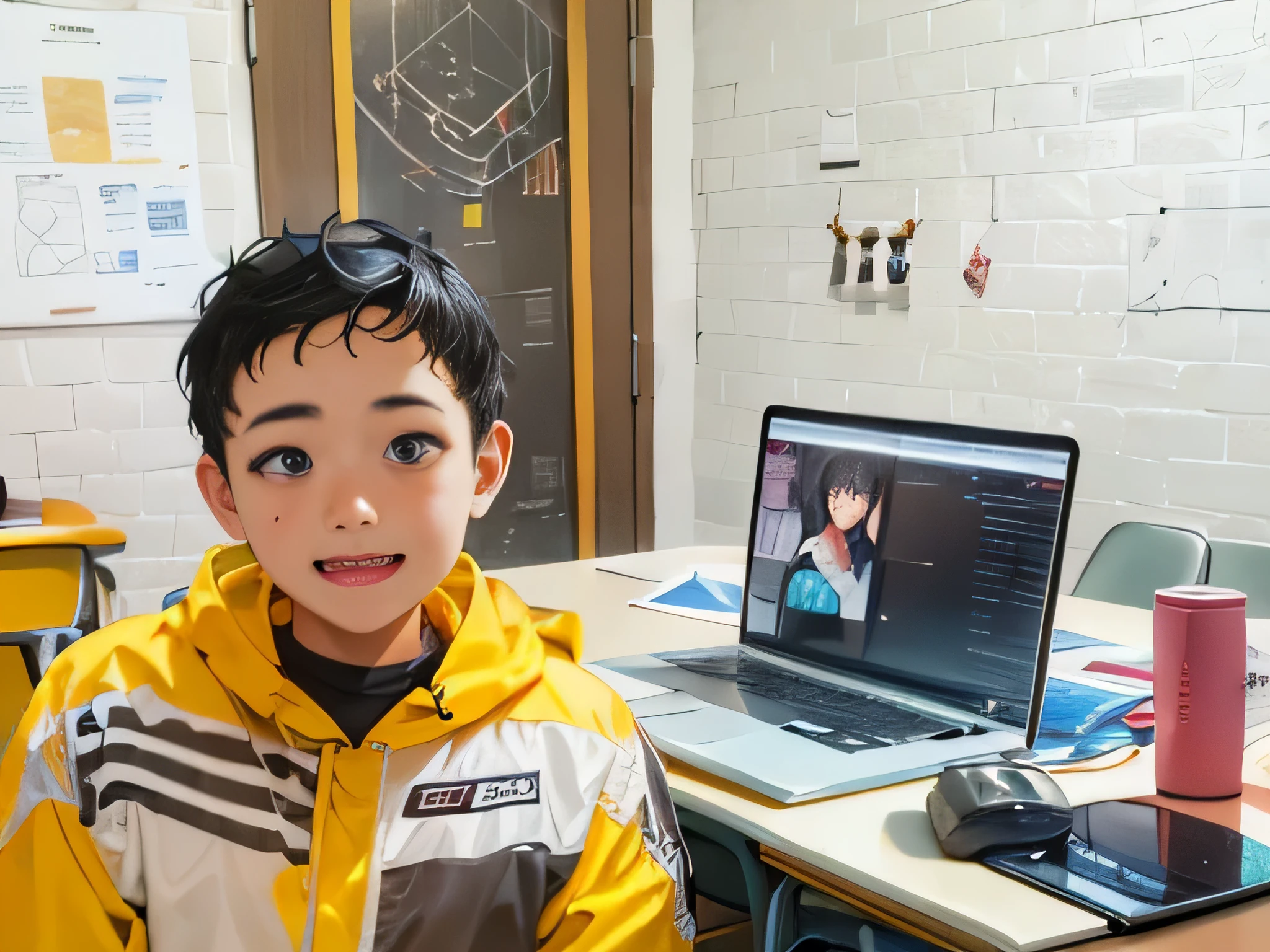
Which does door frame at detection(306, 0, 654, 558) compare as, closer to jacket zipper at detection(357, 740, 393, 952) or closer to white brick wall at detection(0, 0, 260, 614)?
white brick wall at detection(0, 0, 260, 614)

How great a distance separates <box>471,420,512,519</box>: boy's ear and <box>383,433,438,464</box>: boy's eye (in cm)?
7

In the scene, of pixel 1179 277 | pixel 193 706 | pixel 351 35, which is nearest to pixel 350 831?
pixel 193 706

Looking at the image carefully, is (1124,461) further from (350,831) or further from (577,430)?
(350,831)

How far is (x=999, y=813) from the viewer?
0.94m

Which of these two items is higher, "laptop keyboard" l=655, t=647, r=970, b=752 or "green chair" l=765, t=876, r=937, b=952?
"laptop keyboard" l=655, t=647, r=970, b=752

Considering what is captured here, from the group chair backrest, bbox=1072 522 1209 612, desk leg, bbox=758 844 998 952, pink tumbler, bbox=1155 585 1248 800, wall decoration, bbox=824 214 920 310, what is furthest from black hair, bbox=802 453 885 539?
wall decoration, bbox=824 214 920 310

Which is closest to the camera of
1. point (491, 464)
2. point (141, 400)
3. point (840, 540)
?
point (491, 464)

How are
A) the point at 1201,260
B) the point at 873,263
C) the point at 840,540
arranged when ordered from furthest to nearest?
1. the point at 873,263
2. the point at 1201,260
3. the point at 840,540

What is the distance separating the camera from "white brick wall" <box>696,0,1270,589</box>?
2.41 meters

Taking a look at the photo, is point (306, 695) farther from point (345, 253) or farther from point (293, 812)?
point (345, 253)

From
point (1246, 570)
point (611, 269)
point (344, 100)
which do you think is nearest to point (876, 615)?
point (1246, 570)

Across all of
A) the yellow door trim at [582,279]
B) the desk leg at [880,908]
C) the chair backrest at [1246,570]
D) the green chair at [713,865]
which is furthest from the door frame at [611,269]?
the desk leg at [880,908]

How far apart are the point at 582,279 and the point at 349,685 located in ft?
8.97

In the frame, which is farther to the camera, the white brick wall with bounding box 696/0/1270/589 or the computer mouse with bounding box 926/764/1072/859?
the white brick wall with bounding box 696/0/1270/589
